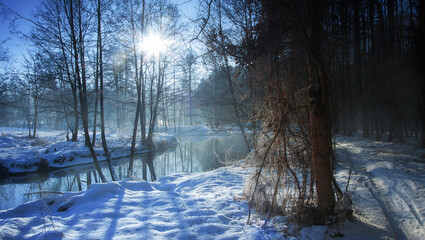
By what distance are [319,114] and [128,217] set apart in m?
3.70

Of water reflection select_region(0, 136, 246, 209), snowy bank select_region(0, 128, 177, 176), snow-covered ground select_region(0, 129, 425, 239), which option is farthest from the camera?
snowy bank select_region(0, 128, 177, 176)

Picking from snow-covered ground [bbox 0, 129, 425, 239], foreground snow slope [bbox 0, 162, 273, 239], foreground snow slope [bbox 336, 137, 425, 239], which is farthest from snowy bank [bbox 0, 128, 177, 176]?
foreground snow slope [bbox 336, 137, 425, 239]

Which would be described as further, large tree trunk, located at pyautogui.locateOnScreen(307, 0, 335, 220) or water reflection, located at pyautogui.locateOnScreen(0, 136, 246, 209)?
water reflection, located at pyautogui.locateOnScreen(0, 136, 246, 209)

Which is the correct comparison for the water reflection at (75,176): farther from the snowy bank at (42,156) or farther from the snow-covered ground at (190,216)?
the snow-covered ground at (190,216)

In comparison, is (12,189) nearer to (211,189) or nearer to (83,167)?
(83,167)

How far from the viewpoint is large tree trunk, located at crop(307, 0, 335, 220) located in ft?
9.70

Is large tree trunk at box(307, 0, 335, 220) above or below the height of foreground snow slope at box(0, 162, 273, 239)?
above

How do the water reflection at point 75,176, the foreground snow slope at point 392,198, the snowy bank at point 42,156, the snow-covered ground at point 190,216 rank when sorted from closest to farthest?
1. the snow-covered ground at point 190,216
2. the foreground snow slope at point 392,198
3. the water reflection at point 75,176
4. the snowy bank at point 42,156

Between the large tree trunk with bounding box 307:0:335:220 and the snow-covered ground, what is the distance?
0.47 meters

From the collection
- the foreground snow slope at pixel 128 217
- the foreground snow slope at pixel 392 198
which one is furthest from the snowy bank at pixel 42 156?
the foreground snow slope at pixel 392 198

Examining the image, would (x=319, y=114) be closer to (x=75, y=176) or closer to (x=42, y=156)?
(x=75, y=176)

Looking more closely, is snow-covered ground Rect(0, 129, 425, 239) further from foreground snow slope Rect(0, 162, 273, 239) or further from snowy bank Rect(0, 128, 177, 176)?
snowy bank Rect(0, 128, 177, 176)

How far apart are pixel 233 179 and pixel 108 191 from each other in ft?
13.2

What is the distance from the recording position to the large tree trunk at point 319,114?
116 inches
